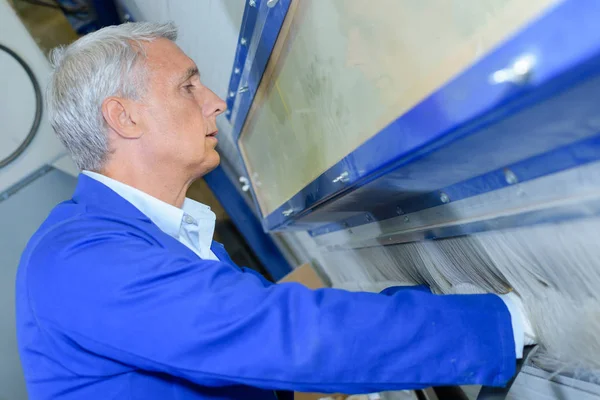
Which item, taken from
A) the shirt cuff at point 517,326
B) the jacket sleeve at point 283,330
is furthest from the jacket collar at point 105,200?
the shirt cuff at point 517,326

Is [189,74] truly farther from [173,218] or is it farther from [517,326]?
[517,326]

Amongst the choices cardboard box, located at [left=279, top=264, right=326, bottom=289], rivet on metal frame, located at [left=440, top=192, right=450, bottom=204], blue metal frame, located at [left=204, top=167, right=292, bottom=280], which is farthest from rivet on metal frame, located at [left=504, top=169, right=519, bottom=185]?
blue metal frame, located at [left=204, top=167, right=292, bottom=280]

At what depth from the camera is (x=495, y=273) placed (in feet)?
2.36

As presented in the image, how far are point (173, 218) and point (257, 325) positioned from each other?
45cm

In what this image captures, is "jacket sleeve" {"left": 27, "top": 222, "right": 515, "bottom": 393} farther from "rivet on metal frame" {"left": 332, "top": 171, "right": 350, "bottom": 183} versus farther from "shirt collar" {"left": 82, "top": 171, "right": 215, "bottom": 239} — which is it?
"shirt collar" {"left": 82, "top": 171, "right": 215, "bottom": 239}

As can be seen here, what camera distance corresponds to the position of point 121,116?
894 millimetres

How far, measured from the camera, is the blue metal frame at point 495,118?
0.30 meters

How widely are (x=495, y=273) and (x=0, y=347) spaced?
2.13 m

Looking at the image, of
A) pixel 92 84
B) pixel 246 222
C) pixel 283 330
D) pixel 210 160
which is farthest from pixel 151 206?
pixel 246 222

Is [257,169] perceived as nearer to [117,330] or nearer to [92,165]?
[92,165]

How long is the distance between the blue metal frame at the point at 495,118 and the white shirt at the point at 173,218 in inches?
14.9

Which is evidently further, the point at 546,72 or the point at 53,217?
the point at 53,217

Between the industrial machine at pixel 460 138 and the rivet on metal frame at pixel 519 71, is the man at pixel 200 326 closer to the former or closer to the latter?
the industrial machine at pixel 460 138

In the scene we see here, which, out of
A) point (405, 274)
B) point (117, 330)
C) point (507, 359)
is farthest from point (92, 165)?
point (507, 359)
